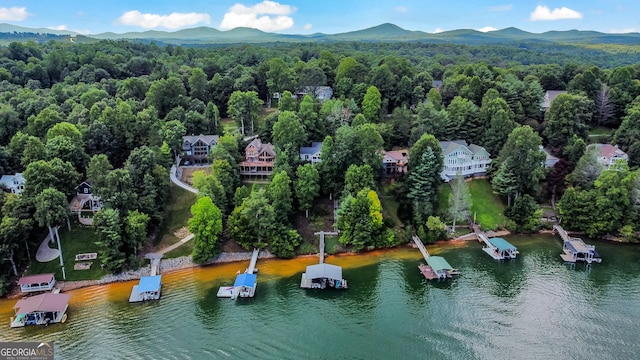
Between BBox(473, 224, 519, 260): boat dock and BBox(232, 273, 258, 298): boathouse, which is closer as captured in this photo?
BBox(232, 273, 258, 298): boathouse

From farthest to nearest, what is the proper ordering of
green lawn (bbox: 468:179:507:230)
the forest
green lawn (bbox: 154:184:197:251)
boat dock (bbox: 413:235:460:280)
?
green lawn (bbox: 468:179:507:230), green lawn (bbox: 154:184:197:251), the forest, boat dock (bbox: 413:235:460:280)

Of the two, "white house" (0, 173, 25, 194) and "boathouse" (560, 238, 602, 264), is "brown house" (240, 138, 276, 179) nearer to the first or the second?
"white house" (0, 173, 25, 194)

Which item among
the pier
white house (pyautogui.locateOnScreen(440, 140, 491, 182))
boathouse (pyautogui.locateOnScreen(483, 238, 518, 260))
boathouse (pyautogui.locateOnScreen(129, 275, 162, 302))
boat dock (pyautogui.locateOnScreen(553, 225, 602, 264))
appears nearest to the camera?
boathouse (pyautogui.locateOnScreen(129, 275, 162, 302))

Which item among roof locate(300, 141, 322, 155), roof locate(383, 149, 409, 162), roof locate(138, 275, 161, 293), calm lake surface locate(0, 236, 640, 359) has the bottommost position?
calm lake surface locate(0, 236, 640, 359)

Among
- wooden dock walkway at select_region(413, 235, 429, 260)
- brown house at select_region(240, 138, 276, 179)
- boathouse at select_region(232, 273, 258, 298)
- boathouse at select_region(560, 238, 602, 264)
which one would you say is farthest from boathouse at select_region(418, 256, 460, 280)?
brown house at select_region(240, 138, 276, 179)

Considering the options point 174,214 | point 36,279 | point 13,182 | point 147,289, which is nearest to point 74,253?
point 36,279

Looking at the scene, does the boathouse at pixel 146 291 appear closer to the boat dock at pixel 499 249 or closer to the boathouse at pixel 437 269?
the boathouse at pixel 437 269
